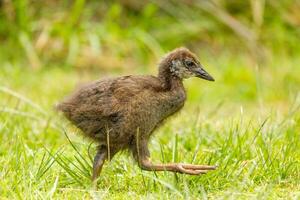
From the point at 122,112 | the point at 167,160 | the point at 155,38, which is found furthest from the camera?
the point at 155,38

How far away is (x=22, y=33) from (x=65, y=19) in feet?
2.08

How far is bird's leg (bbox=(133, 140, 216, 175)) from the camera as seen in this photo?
467cm

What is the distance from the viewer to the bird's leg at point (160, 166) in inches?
184

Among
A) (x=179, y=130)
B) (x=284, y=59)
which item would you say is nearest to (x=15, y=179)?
(x=179, y=130)

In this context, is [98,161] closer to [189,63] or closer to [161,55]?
[189,63]

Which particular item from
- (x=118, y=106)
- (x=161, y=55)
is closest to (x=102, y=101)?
(x=118, y=106)

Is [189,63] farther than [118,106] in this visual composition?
Yes

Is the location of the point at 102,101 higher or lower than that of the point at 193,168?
higher

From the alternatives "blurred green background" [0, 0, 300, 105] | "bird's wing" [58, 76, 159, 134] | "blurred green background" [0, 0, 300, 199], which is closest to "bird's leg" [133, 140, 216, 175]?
"bird's wing" [58, 76, 159, 134]

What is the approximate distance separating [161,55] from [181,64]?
15.4ft

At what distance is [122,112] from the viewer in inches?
191

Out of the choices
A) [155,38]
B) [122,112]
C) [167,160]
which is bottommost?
[167,160]

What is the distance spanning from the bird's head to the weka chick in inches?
6.3

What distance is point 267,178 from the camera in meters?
4.86
